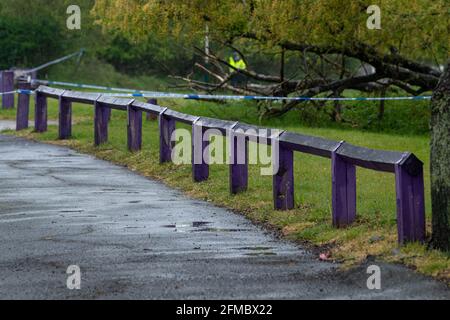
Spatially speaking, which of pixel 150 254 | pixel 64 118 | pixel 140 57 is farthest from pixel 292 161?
pixel 140 57

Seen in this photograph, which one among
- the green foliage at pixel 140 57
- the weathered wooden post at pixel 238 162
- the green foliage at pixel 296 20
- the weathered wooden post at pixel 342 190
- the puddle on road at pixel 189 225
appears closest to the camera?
the weathered wooden post at pixel 342 190

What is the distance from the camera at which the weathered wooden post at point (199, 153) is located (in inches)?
603

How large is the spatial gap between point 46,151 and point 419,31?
25.7ft

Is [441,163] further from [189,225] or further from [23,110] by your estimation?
[23,110]

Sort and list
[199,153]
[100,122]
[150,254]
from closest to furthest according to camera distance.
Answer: [150,254], [199,153], [100,122]

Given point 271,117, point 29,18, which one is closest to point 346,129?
point 271,117

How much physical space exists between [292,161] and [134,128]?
6961mm

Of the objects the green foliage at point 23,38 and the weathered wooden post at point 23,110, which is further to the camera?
the green foliage at point 23,38

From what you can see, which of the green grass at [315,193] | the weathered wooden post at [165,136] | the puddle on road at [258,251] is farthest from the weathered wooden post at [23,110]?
the puddle on road at [258,251]

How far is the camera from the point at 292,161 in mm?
12586

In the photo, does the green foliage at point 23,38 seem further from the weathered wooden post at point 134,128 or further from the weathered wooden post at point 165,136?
the weathered wooden post at point 165,136

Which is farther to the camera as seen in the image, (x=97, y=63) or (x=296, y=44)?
(x=97, y=63)

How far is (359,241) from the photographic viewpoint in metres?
10.5
